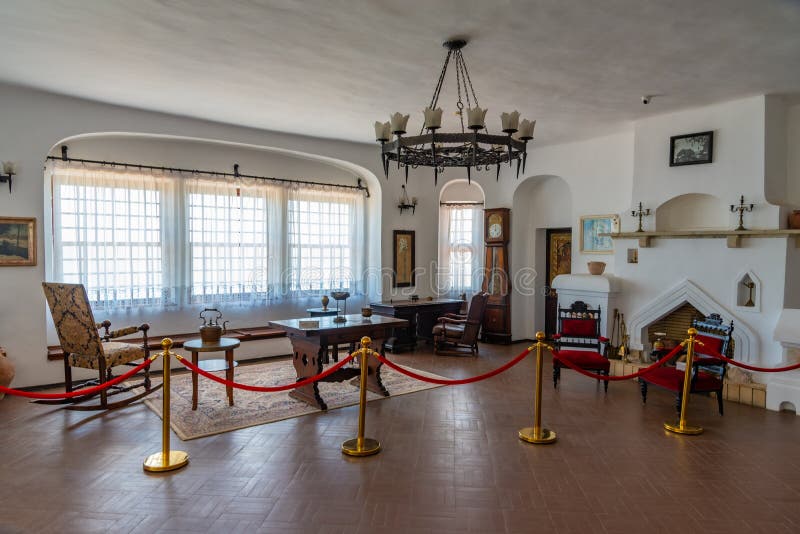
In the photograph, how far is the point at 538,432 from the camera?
14.7 feet

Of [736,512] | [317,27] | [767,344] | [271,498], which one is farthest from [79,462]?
[767,344]

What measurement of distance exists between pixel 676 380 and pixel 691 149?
10.1 feet

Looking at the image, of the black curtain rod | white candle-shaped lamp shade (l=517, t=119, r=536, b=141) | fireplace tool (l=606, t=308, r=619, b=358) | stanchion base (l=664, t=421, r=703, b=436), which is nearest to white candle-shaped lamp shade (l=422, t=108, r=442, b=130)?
white candle-shaped lamp shade (l=517, t=119, r=536, b=141)

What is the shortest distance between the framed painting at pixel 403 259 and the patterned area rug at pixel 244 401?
2.73 m

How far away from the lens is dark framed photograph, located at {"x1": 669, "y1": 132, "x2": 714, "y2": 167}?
6.36 m

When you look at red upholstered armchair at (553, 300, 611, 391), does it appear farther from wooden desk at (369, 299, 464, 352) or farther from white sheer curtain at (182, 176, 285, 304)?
white sheer curtain at (182, 176, 285, 304)

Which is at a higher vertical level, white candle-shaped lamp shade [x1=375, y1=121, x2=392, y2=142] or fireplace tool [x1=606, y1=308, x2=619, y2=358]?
white candle-shaped lamp shade [x1=375, y1=121, x2=392, y2=142]

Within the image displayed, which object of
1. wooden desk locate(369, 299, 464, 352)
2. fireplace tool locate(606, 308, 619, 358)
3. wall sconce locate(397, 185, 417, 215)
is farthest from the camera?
wall sconce locate(397, 185, 417, 215)

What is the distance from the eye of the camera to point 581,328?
6949 millimetres

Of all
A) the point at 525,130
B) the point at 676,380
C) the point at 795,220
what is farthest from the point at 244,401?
the point at 795,220

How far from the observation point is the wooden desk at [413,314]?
8.38 meters

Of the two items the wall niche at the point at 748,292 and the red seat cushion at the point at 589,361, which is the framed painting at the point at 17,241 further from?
the wall niche at the point at 748,292

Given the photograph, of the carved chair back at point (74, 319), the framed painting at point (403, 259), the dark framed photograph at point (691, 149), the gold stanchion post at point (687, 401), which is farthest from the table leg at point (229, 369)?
the dark framed photograph at point (691, 149)

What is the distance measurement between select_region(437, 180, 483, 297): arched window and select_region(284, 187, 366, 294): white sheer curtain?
5.51 ft
